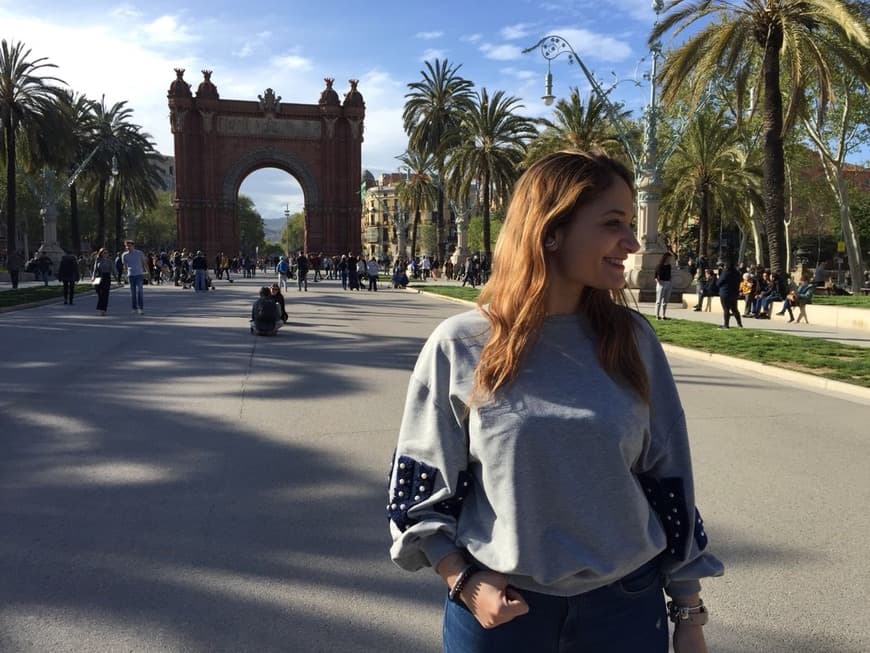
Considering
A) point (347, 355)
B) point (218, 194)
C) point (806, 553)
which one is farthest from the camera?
point (218, 194)

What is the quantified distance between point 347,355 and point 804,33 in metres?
15.1

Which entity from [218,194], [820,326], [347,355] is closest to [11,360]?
Result: [347,355]

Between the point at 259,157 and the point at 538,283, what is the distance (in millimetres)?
61550

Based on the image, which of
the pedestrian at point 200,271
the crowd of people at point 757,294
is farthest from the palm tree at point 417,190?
the crowd of people at point 757,294

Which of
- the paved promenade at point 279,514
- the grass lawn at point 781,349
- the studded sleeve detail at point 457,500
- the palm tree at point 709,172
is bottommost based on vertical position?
the paved promenade at point 279,514

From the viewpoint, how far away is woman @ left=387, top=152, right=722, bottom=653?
1554mm

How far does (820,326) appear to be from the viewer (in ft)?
59.0

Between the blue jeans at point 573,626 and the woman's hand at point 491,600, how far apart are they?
1.7 inches

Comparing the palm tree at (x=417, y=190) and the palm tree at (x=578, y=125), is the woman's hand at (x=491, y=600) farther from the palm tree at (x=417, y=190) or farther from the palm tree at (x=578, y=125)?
the palm tree at (x=417, y=190)

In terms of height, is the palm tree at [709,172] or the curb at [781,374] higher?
the palm tree at [709,172]

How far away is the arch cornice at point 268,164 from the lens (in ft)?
195

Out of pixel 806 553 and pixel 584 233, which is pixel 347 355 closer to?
pixel 806 553

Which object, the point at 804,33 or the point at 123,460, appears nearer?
the point at 123,460

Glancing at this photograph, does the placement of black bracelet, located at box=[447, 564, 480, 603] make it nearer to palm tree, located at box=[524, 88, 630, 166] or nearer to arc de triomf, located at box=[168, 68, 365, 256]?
palm tree, located at box=[524, 88, 630, 166]
